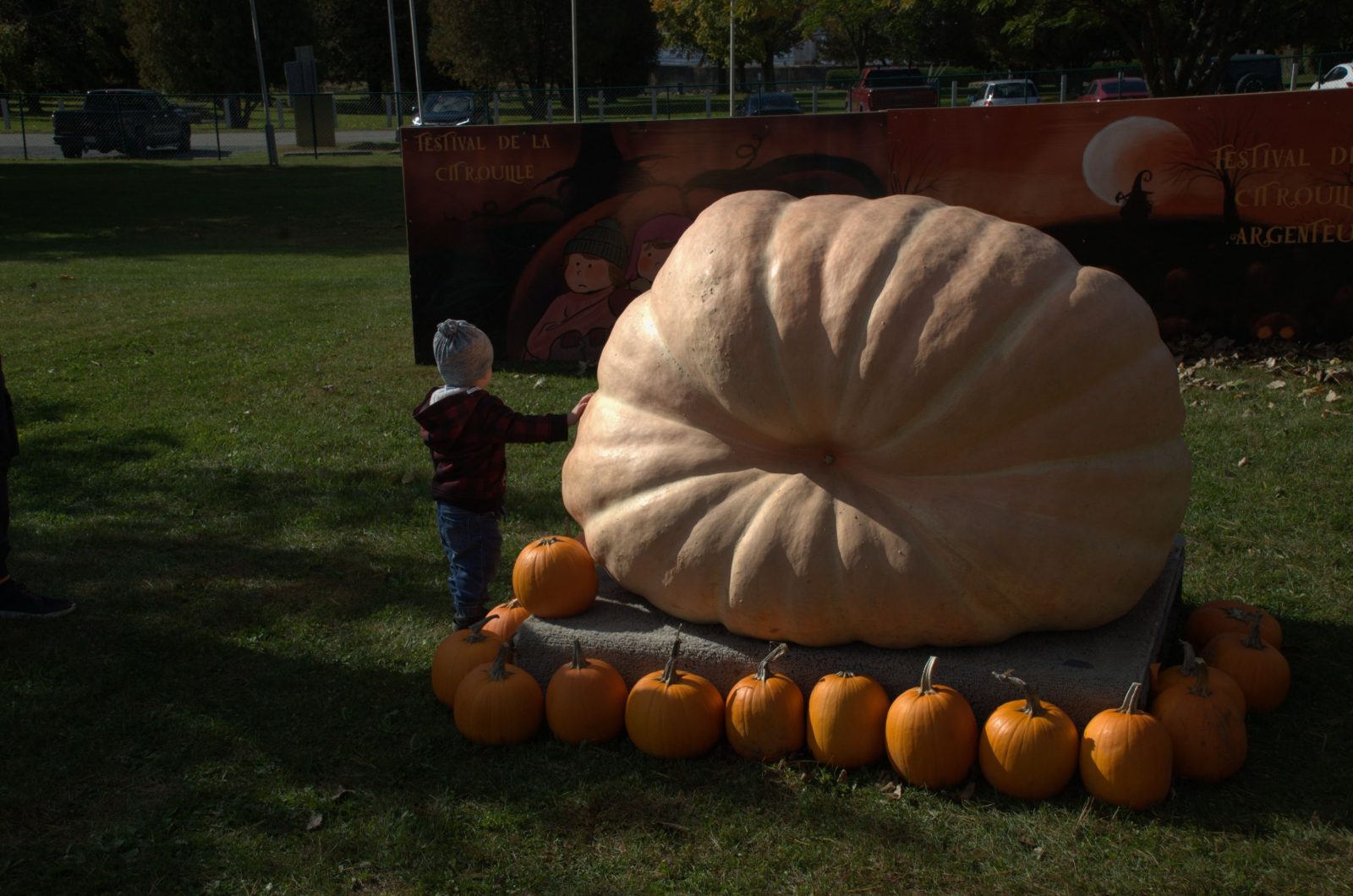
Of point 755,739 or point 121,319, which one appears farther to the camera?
point 121,319

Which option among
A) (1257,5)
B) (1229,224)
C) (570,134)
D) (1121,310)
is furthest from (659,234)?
(1257,5)

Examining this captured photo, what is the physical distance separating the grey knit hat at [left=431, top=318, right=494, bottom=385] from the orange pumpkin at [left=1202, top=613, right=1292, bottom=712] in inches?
117

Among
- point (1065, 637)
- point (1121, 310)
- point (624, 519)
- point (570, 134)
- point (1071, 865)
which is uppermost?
point (570, 134)

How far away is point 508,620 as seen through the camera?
4.65 meters

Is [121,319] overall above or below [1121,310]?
below

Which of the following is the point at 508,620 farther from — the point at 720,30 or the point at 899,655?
the point at 720,30

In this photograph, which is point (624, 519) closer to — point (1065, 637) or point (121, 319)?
point (1065, 637)

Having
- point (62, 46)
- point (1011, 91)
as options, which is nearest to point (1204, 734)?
point (1011, 91)

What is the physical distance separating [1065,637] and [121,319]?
11169 mm

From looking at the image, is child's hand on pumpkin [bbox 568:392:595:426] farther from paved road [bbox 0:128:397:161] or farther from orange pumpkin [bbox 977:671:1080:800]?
paved road [bbox 0:128:397:161]

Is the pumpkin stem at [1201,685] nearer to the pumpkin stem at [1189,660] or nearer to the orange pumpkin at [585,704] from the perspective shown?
the pumpkin stem at [1189,660]

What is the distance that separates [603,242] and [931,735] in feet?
22.7

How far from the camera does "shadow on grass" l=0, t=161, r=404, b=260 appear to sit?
19938mm

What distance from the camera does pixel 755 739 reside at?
396 cm
